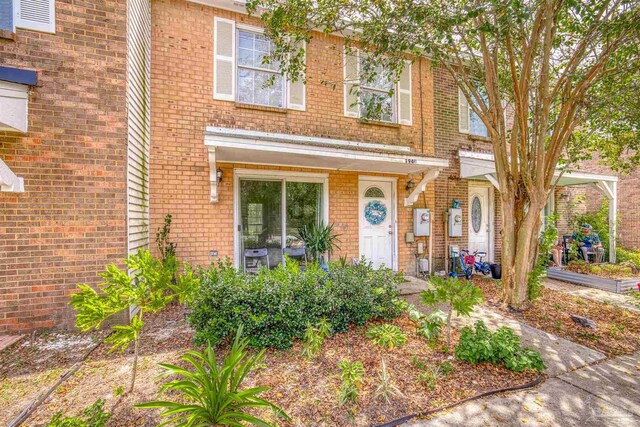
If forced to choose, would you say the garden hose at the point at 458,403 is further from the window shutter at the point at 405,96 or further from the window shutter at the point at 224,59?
the window shutter at the point at 405,96

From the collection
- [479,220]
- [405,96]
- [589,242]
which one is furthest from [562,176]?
[405,96]

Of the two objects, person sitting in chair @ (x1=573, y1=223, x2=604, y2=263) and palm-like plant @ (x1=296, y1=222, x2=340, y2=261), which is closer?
palm-like plant @ (x1=296, y1=222, x2=340, y2=261)

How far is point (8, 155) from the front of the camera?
3.82 meters

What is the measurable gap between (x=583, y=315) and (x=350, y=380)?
489 centimetres

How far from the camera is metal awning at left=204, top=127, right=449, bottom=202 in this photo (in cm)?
486

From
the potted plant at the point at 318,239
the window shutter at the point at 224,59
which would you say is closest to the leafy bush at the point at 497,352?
the potted plant at the point at 318,239

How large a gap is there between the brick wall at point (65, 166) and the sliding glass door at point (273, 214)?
2374mm

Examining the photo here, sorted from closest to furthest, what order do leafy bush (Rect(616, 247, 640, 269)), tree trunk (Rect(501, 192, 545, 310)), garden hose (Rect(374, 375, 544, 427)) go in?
1. garden hose (Rect(374, 375, 544, 427))
2. tree trunk (Rect(501, 192, 545, 310))
3. leafy bush (Rect(616, 247, 640, 269))

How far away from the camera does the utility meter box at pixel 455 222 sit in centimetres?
788

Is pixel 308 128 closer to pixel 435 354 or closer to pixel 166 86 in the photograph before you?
pixel 166 86

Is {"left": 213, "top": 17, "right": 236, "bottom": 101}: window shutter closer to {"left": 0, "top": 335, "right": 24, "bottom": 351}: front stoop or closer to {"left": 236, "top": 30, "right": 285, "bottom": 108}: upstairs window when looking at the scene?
{"left": 236, "top": 30, "right": 285, "bottom": 108}: upstairs window

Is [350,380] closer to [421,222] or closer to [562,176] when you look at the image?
[421,222]

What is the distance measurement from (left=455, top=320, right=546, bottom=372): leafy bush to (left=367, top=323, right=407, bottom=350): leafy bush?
2.09 ft

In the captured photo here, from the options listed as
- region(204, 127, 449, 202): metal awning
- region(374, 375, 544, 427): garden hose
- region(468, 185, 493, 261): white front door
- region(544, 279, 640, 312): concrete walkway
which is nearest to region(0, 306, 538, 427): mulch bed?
region(374, 375, 544, 427): garden hose
